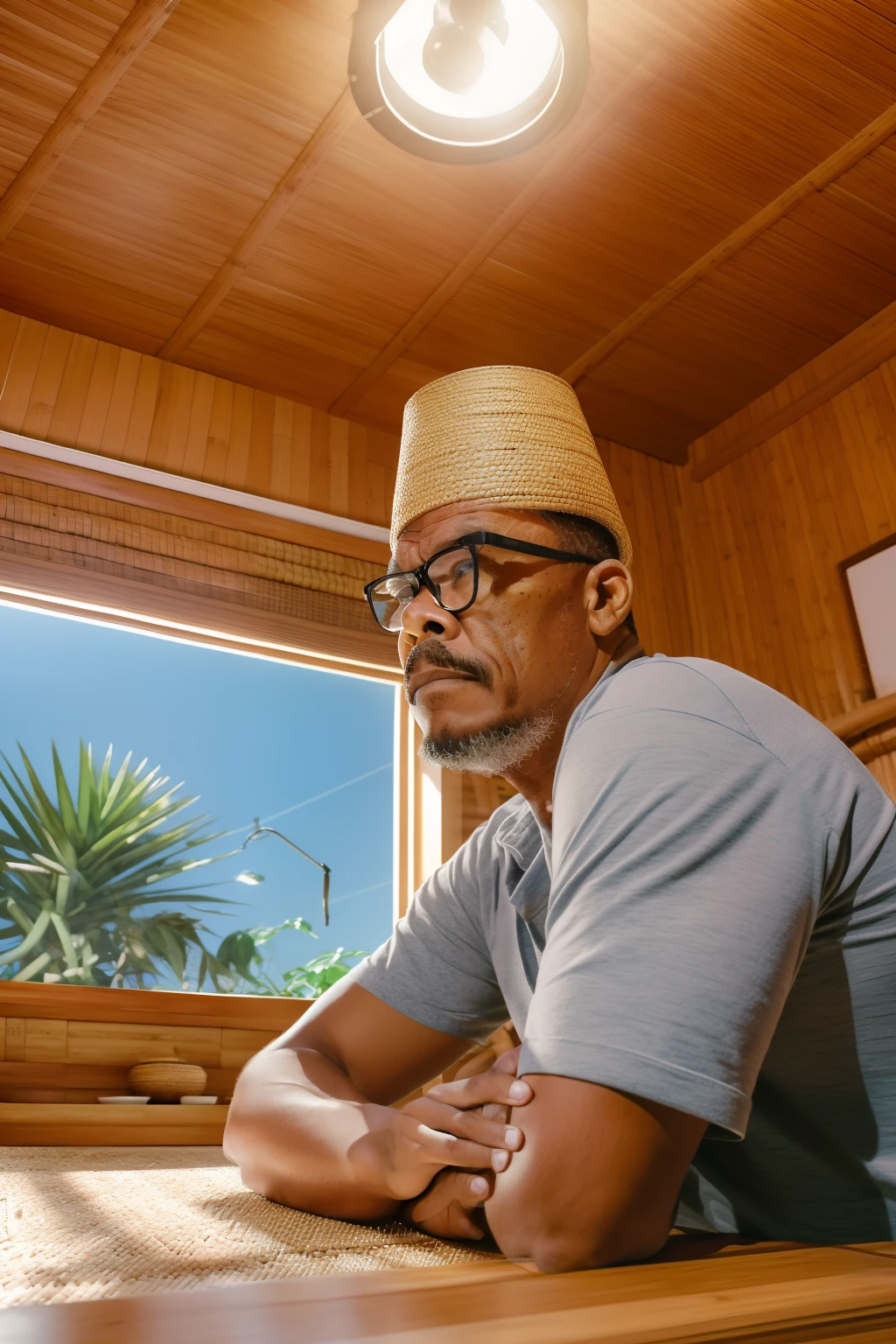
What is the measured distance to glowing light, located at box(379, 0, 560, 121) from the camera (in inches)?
79.0

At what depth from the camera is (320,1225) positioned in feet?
2.80

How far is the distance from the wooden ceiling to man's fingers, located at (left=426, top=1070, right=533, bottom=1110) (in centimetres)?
236

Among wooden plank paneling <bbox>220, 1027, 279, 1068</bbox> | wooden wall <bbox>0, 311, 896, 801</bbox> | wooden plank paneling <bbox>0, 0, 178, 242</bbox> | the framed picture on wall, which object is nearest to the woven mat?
wooden plank paneling <bbox>220, 1027, 279, 1068</bbox>

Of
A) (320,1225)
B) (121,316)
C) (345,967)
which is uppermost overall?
(121,316)

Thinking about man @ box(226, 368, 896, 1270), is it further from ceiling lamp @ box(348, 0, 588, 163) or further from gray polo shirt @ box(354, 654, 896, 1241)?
ceiling lamp @ box(348, 0, 588, 163)

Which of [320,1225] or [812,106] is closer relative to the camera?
[320,1225]

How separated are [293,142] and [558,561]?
1.86 meters

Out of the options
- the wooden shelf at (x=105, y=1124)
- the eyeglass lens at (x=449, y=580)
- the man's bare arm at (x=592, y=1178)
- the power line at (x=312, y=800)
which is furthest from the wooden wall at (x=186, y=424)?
the man's bare arm at (x=592, y=1178)

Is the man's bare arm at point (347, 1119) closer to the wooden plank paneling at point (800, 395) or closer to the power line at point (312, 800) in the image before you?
the power line at point (312, 800)

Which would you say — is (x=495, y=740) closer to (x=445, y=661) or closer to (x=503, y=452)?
(x=445, y=661)

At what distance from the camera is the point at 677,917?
0.69 m

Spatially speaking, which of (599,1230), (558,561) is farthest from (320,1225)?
(558,561)

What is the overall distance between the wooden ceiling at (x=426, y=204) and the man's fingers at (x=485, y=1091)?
2.36 m

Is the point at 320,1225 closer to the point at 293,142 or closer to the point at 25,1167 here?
the point at 25,1167
